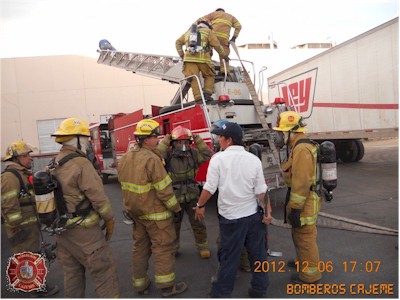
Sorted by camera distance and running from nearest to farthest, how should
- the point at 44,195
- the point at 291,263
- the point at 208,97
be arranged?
1. the point at 44,195
2. the point at 291,263
3. the point at 208,97

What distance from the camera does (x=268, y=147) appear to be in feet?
19.3

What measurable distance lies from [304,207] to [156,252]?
155cm

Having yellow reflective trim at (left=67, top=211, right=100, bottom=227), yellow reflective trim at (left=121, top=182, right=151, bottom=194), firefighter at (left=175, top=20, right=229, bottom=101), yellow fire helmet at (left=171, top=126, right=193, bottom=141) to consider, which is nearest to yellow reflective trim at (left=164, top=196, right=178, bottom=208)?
yellow reflective trim at (left=121, top=182, right=151, bottom=194)

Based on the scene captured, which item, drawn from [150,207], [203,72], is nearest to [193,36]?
[203,72]

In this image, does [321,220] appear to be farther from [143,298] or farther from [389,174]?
[389,174]

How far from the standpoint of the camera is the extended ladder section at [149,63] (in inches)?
302

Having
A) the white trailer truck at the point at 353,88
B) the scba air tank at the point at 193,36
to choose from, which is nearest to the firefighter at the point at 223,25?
the scba air tank at the point at 193,36

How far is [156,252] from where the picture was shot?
3.16 m

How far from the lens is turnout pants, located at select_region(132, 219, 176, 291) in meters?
3.14

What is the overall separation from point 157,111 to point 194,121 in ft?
6.44

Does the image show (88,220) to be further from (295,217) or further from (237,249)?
(295,217)

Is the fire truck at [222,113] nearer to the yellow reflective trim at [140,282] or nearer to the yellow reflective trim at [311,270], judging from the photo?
the yellow reflective trim at [311,270]

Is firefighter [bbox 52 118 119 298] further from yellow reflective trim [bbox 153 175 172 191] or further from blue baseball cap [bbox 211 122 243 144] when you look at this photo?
blue baseball cap [bbox 211 122 243 144]

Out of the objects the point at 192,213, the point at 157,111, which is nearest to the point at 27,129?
the point at 157,111
